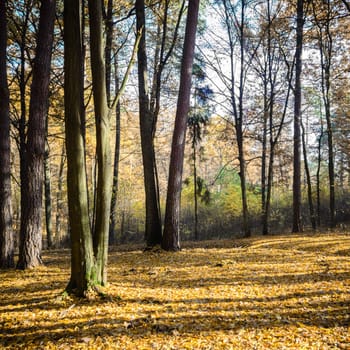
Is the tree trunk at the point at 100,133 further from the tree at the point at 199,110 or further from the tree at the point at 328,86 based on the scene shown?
the tree at the point at 328,86

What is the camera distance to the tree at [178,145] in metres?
7.76

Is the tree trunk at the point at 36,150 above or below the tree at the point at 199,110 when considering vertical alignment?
below

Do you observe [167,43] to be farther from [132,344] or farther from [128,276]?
[132,344]

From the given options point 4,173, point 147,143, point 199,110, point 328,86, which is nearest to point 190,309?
point 4,173

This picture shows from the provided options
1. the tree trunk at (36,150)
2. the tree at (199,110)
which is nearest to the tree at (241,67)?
the tree at (199,110)

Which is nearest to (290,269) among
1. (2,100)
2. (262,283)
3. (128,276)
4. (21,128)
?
(262,283)

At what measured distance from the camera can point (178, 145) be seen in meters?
7.82

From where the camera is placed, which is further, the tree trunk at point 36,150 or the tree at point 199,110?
→ the tree at point 199,110

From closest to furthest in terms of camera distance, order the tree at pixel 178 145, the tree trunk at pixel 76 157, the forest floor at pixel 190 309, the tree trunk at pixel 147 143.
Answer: the forest floor at pixel 190 309 → the tree trunk at pixel 76 157 → the tree at pixel 178 145 → the tree trunk at pixel 147 143

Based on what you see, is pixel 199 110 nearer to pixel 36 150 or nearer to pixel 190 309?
pixel 36 150

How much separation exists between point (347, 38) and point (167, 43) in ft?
30.4

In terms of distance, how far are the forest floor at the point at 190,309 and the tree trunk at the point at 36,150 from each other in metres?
0.66

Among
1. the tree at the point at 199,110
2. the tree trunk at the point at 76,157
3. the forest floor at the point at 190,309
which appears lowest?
the forest floor at the point at 190,309

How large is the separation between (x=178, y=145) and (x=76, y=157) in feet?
13.6
